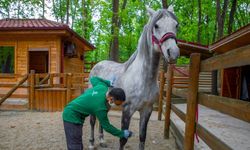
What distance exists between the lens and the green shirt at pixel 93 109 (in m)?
3.60

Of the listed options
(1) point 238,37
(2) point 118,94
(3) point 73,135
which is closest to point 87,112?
(3) point 73,135

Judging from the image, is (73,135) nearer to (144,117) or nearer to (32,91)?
(144,117)

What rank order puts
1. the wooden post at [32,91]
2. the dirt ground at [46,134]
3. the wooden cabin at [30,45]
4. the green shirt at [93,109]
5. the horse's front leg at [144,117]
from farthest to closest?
the wooden cabin at [30,45] < the wooden post at [32,91] < the dirt ground at [46,134] < the horse's front leg at [144,117] < the green shirt at [93,109]

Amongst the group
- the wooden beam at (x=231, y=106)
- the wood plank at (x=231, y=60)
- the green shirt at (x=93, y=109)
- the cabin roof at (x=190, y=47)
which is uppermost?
the cabin roof at (x=190, y=47)

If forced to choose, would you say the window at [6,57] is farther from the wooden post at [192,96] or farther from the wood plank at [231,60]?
the wood plank at [231,60]

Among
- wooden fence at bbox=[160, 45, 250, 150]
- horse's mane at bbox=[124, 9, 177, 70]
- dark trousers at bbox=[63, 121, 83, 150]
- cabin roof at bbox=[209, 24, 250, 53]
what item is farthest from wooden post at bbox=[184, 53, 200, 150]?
cabin roof at bbox=[209, 24, 250, 53]

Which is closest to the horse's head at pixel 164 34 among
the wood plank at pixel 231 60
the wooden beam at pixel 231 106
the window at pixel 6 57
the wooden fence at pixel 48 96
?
the wood plank at pixel 231 60

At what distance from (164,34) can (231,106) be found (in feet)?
5.85

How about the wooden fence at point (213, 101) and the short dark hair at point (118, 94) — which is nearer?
the wooden fence at point (213, 101)

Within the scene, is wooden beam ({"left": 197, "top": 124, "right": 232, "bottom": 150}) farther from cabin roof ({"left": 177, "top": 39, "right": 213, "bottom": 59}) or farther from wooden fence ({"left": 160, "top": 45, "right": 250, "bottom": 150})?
cabin roof ({"left": 177, "top": 39, "right": 213, "bottom": 59})

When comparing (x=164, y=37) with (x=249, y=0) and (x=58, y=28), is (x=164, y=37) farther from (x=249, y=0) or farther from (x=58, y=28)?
(x=249, y=0)

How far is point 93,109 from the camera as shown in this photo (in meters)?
3.73


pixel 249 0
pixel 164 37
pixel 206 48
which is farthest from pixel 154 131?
pixel 249 0

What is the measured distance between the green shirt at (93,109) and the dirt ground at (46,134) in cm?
232
